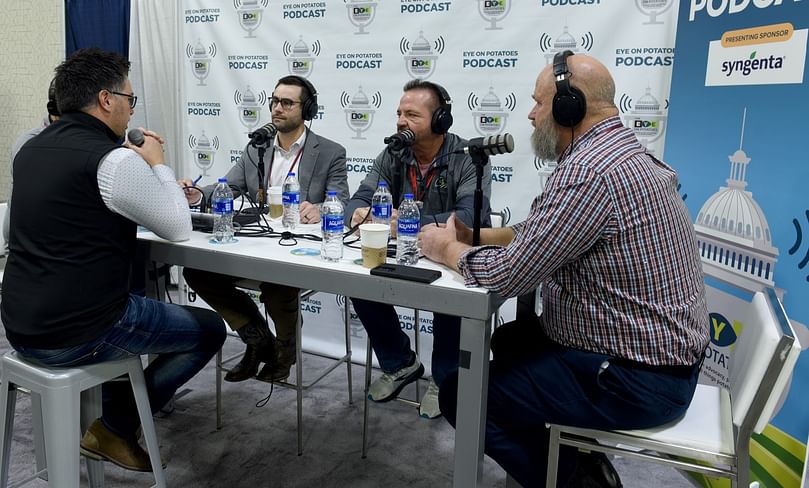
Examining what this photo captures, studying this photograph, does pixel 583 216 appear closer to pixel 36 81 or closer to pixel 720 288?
pixel 720 288

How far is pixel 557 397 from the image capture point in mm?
1506

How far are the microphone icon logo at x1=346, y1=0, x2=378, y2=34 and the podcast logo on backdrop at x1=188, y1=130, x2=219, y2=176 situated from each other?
116cm

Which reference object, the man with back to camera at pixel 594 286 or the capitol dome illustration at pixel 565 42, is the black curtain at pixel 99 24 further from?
the man with back to camera at pixel 594 286

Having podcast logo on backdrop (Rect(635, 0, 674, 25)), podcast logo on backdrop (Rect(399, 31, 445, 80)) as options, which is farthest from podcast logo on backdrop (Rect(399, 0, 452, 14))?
podcast logo on backdrop (Rect(635, 0, 674, 25))

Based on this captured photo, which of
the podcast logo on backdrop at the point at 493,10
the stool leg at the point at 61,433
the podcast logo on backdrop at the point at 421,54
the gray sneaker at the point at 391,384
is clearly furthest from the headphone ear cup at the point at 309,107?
the stool leg at the point at 61,433

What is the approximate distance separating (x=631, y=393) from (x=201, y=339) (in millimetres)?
1360

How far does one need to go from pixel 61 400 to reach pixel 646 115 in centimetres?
252

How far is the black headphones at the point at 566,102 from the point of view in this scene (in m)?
1.53

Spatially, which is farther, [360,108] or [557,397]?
[360,108]

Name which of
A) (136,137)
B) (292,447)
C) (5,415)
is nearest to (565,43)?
(136,137)

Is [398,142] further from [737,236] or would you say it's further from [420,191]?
[737,236]

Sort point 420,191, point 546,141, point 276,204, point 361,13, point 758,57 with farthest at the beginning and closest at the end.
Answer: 1. point 361,13
2. point 420,191
3. point 276,204
4. point 758,57
5. point 546,141

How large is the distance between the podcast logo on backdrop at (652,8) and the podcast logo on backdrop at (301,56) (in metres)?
1.68

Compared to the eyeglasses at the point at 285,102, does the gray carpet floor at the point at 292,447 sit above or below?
below
